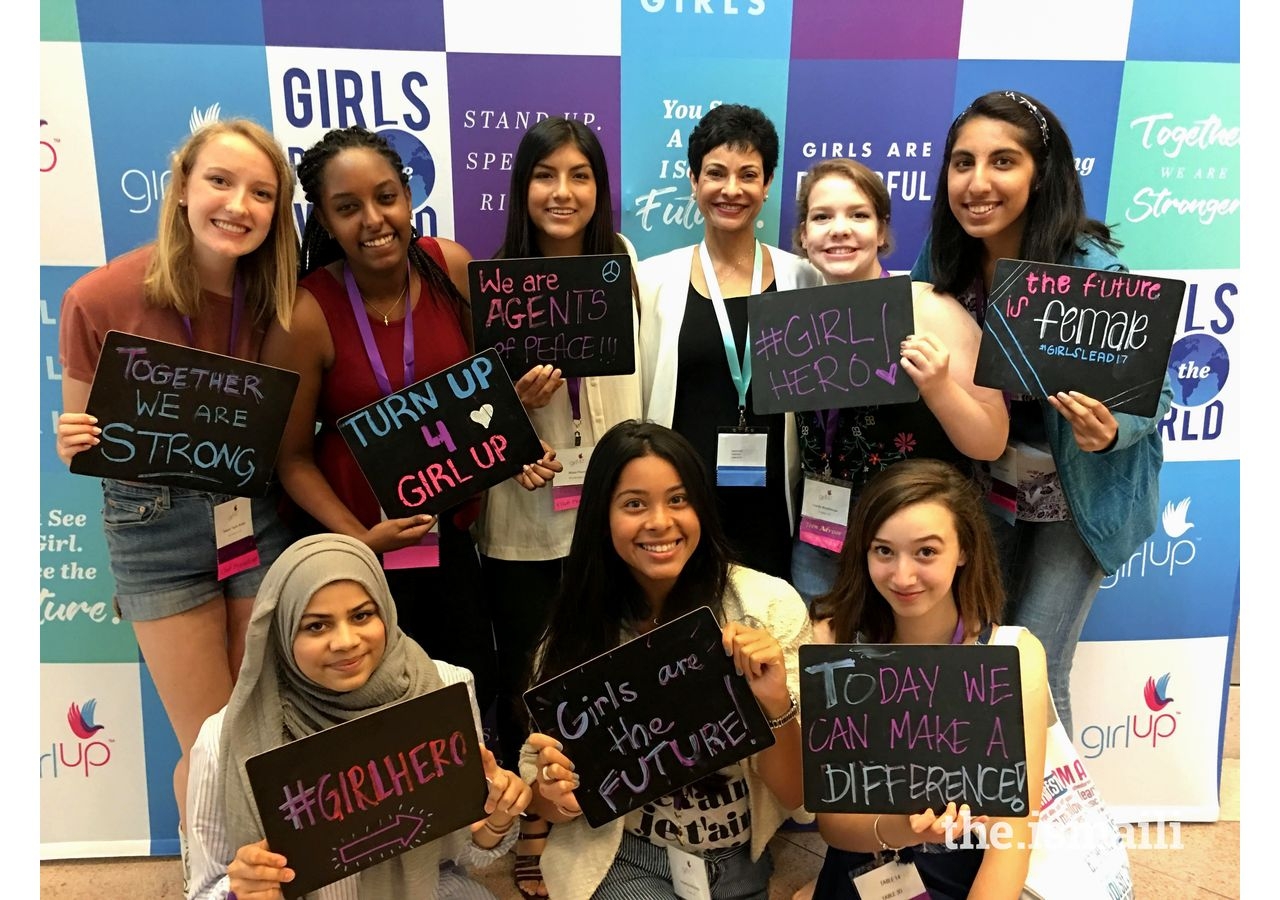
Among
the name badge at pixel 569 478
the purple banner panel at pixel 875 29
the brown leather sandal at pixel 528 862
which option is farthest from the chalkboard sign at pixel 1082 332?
the brown leather sandal at pixel 528 862

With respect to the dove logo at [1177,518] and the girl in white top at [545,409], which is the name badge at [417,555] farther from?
the dove logo at [1177,518]

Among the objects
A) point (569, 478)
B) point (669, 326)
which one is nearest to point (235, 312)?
point (569, 478)

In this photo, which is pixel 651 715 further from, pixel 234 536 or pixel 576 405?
pixel 234 536

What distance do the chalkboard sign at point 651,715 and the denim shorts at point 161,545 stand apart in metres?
1.09

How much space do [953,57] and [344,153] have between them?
73.2 inches

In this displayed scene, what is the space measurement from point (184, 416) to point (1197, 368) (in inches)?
122

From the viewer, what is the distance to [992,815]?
1801mm

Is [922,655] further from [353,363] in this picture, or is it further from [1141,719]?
[1141,719]

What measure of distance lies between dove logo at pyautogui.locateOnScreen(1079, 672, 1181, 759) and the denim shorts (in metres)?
2.89

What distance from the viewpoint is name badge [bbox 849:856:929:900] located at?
1996mm

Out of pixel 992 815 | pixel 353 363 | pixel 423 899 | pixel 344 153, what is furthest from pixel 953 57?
pixel 423 899

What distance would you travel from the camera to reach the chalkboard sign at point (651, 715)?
1.85 m

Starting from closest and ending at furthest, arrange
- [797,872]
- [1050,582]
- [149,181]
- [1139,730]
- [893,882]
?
[893,882] < [1050,582] < [149,181] < [797,872] < [1139,730]

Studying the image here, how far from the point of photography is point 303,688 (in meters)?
1.92
